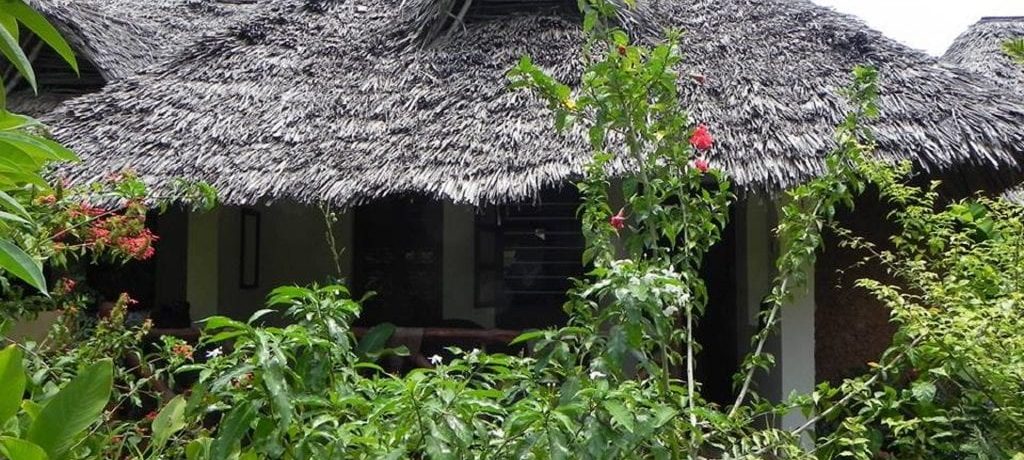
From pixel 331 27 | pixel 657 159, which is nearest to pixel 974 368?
pixel 657 159

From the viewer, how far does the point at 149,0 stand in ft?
28.2

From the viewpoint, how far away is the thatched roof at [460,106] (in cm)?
388

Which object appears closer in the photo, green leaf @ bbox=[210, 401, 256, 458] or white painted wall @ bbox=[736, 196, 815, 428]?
green leaf @ bbox=[210, 401, 256, 458]

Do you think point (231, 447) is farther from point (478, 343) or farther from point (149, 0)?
point (149, 0)

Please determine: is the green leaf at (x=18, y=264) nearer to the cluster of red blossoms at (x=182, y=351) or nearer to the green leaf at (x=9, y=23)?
the green leaf at (x=9, y=23)

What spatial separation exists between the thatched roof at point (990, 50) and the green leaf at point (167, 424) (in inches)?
290

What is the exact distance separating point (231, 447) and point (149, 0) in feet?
26.9

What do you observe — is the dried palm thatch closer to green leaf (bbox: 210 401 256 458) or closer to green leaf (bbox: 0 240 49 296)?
green leaf (bbox: 210 401 256 458)

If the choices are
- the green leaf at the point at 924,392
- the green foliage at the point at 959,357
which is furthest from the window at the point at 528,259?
the green leaf at the point at 924,392

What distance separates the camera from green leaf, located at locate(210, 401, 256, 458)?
1.68m

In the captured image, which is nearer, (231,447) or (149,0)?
(231,447)

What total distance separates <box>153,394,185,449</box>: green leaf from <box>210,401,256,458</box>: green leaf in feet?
1.17

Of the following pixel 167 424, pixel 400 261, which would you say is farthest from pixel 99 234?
pixel 400 261

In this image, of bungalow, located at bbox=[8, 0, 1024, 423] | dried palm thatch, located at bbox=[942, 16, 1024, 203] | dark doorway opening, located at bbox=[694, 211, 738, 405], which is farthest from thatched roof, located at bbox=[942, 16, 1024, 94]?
bungalow, located at bbox=[8, 0, 1024, 423]
